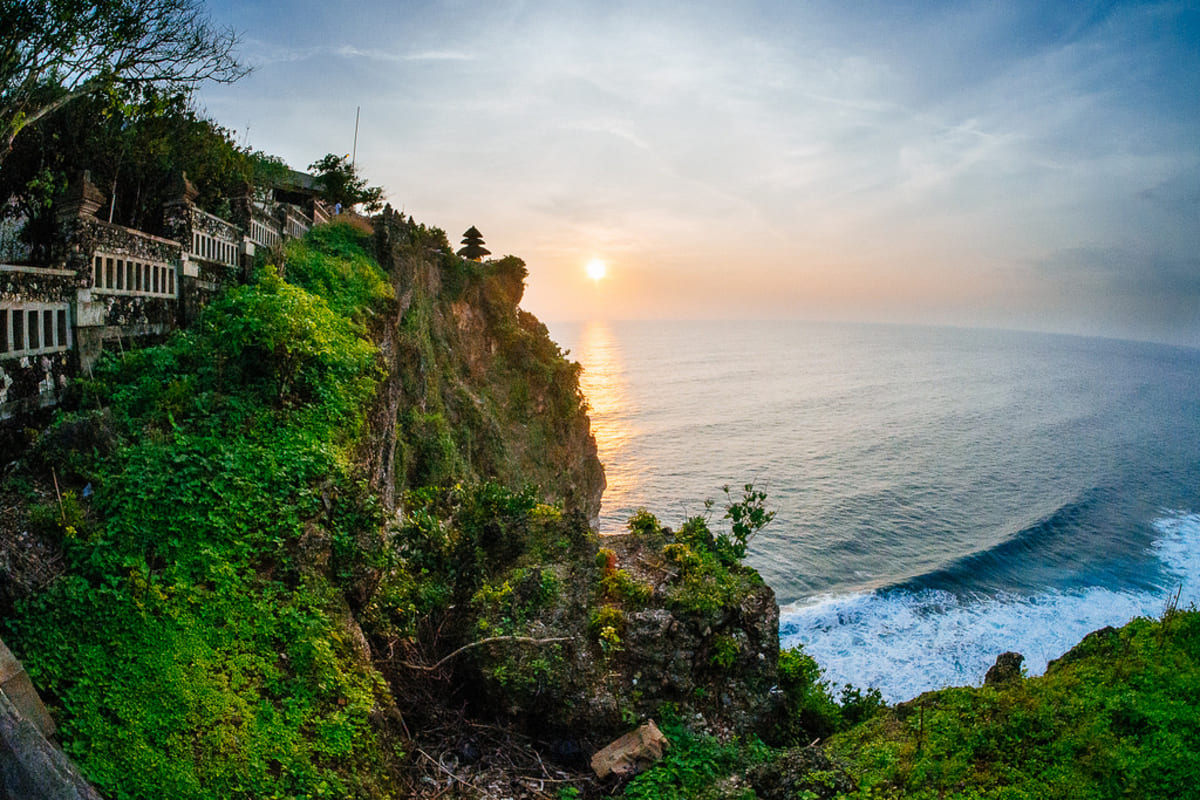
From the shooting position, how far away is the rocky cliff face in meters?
16.7

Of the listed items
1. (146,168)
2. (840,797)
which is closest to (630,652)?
(840,797)

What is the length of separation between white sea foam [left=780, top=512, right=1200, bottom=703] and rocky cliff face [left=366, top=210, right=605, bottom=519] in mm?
13931

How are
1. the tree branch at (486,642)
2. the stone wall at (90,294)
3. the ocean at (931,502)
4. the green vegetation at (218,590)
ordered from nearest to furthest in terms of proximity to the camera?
the green vegetation at (218,590), the tree branch at (486,642), the stone wall at (90,294), the ocean at (931,502)

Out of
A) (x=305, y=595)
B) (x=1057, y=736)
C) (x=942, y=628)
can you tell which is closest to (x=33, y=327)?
(x=305, y=595)

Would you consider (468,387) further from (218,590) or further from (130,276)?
(218,590)

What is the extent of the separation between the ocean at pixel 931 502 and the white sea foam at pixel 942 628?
0.32 ft

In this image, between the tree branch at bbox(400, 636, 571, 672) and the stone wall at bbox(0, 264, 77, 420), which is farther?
the stone wall at bbox(0, 264, 77, 420)

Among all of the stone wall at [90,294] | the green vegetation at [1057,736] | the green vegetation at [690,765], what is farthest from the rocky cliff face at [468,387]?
the green vegetation at [1057,736]

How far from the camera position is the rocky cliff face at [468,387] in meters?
16.7

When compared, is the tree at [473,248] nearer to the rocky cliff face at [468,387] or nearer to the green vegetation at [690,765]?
the rocky cliff face at [468,387]

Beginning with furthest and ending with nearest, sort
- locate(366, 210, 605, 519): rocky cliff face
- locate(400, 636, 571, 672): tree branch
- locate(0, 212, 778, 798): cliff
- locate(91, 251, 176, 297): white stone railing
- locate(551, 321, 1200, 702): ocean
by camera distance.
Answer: locate(551, 321, 1200, 702): ocean
locate(366, 210, 605, 519): rocky cliff face
locate(91, 251, 176, 297): white stone railing
locate(400, 636, 571, 672): tree branch
locate(0, 212, 778, 798): cliff

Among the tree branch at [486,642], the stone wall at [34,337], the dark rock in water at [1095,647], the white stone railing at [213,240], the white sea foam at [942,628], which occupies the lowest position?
the white sea foam at [942,628]

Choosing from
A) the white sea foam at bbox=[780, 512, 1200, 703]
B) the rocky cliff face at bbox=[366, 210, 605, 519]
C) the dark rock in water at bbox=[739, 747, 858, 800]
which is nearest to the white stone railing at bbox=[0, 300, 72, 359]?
the rocky cliff face at bbox=[366, 210, 605, 519]

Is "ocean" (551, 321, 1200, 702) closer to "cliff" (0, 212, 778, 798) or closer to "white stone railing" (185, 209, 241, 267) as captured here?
"cliff" (0, 212, 778, 798)
